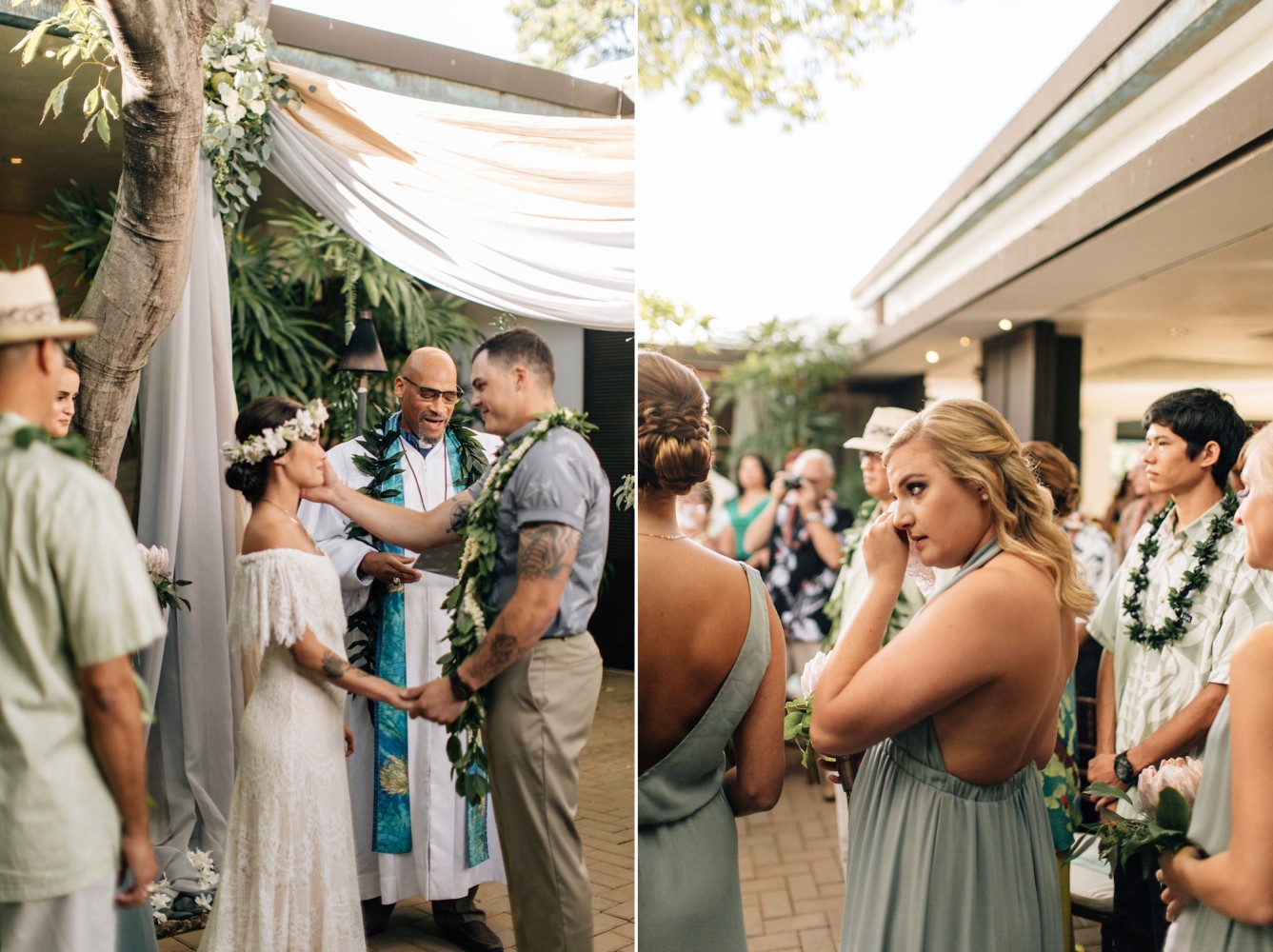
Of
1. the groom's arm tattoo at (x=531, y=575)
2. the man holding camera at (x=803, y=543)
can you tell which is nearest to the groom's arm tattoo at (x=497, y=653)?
the groom's arm tattoo at (x=531, y=575)

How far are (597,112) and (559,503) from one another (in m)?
0.98

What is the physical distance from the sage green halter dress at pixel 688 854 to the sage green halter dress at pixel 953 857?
1.16 feet

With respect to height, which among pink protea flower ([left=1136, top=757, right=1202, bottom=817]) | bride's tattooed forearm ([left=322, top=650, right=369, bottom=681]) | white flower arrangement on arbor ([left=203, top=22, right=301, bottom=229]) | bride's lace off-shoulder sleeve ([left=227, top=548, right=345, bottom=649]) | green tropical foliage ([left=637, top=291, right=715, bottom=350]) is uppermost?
white flower arrangement on arbor ([left=203, top=22, right=301, bottom=229])

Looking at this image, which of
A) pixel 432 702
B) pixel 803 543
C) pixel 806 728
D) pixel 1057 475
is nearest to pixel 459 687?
pixel 432 702

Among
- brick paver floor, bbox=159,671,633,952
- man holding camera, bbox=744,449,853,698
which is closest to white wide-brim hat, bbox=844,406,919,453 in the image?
brick paver floor, bbox=159,671,633,952

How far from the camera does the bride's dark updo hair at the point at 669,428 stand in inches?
86.4

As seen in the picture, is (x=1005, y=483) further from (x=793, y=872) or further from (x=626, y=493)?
(x=793, y=872)

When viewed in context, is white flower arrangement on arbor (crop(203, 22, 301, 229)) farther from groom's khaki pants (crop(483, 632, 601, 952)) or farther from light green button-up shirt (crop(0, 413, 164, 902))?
groom's khaki pants (crop(483, 632, 601, 952))

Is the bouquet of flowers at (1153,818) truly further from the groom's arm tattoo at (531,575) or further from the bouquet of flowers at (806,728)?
the groom's arm tattoo at (531,575)

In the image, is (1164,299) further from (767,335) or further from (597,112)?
(597,112)

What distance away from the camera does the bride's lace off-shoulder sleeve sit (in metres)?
2.03

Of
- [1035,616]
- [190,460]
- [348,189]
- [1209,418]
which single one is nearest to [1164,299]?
[1209,418]

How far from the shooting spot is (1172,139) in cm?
188

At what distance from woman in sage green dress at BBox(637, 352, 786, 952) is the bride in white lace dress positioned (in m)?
0.58
